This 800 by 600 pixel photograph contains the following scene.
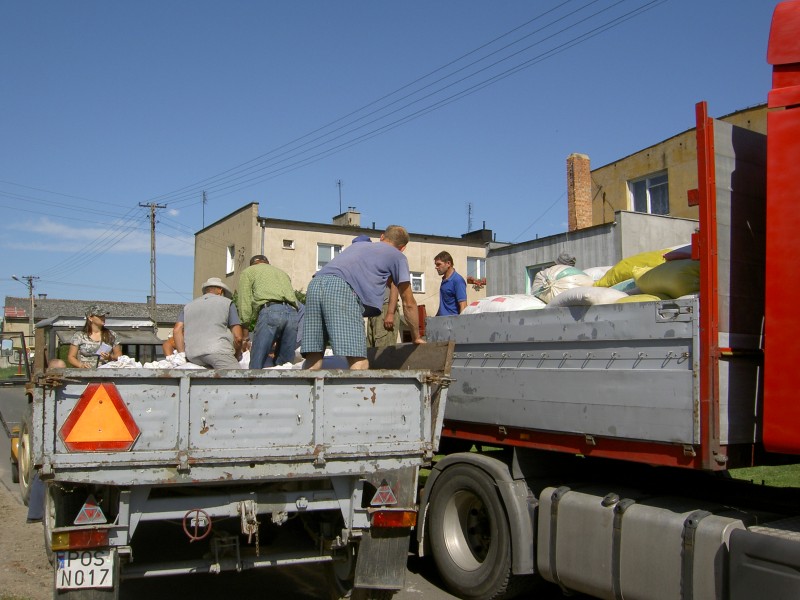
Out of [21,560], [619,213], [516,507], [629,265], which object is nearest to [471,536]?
[516,507]

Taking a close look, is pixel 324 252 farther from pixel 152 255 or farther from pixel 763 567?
pixel 763 567

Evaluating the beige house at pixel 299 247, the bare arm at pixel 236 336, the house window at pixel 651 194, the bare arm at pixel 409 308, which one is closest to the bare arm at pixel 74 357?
the bare arm at pixel 236 336

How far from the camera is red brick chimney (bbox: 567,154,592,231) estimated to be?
2562cm

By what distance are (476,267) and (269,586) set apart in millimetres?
33962

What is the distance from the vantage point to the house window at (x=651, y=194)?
23891mm

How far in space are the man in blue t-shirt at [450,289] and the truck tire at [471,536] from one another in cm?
265

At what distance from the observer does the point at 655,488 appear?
4.88m

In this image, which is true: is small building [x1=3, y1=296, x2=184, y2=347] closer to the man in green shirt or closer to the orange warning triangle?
the man in green shirt

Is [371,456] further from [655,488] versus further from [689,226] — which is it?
[689,226]

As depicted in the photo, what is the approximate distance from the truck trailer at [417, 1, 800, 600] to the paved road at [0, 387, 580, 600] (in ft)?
1.52

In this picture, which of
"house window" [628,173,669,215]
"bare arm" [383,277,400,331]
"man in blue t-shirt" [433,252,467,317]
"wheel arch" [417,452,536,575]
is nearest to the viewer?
"wheel arch" [417,452,536,575]

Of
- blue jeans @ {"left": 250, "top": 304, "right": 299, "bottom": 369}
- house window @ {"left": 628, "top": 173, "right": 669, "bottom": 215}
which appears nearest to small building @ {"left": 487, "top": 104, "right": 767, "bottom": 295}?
house window @ {"left": 628, "top": 173, "right": 669, "bottom": 215}

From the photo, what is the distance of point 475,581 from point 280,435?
2.16 metres

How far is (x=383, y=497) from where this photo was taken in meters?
4.52
